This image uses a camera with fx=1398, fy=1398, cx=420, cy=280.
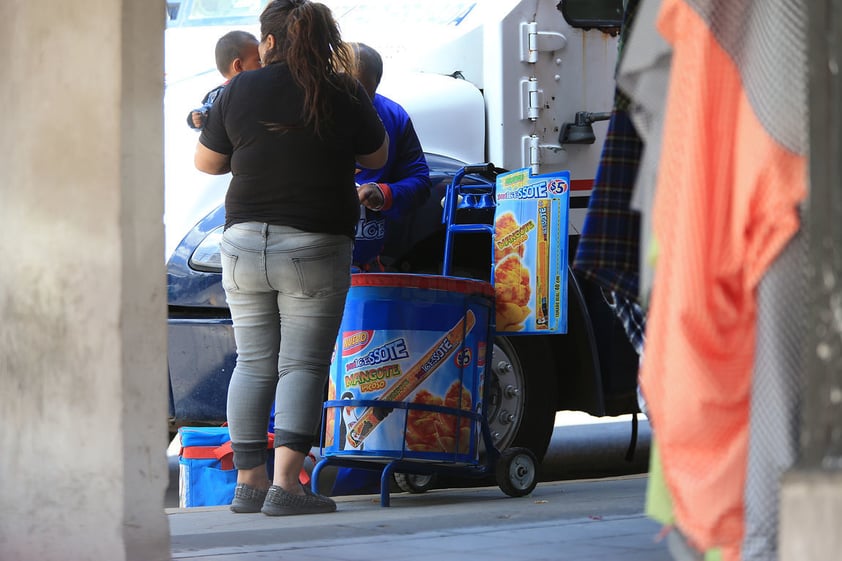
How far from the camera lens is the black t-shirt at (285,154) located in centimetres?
510

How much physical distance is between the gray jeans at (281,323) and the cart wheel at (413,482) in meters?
0.91

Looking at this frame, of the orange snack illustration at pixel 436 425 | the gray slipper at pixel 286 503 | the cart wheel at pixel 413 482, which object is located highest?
the orange snack illustration at pixel 436 425

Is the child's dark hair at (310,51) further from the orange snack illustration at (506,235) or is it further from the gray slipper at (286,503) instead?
the gray slipper at (286,503)

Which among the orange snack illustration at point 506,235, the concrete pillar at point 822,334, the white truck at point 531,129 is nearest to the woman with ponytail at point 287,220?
the orange snack illustration at point 506,235

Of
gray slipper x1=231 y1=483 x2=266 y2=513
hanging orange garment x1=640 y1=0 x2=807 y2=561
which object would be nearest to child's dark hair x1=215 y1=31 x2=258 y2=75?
gray slipper x1=231 y1=483 x2=266 y2=513

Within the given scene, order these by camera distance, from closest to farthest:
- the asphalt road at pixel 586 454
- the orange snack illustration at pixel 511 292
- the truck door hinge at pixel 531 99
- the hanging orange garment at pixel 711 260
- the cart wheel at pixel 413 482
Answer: the hanging orange garment at pixel 711 260
the orange snack illustration at pixel 511 292
the cart wheel at pixel 413 482
the truck door hinge at pixel 531 99
the asphalt road at pixel 586 454

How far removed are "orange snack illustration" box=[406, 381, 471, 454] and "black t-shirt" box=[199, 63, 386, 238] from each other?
33.4 inches

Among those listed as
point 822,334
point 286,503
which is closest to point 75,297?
point 286,503

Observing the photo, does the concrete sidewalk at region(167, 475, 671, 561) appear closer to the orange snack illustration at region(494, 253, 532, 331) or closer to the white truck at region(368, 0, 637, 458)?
the white truck at region(368, 0, 637, 458)

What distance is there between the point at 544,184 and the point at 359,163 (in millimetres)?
806

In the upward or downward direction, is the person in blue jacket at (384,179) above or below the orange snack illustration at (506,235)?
above

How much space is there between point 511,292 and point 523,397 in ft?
1.92

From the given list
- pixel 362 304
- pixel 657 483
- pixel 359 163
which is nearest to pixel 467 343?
pixel 362 304

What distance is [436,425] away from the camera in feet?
18.5
